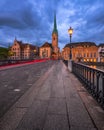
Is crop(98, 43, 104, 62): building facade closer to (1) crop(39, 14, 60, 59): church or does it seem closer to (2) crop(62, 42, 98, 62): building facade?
(2) crop(62, 42, 98, 62): building facade

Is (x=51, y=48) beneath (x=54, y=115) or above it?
above

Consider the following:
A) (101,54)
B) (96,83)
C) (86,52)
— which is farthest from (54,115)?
(86,52)

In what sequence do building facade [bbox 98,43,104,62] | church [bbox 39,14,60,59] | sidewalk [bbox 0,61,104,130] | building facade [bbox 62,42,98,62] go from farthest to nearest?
church [bbox 39,14,60,59] → building facade [bbox 62,42,98,62] → building facade [bbox 98,43,104,62] → sidewalk [bbox 0,61,104,130]

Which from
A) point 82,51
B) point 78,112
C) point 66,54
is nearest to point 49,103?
point 78,112

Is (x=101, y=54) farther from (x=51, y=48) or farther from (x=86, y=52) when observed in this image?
(x=51, y=48)

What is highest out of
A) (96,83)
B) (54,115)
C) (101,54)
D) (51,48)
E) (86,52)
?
(51,48)

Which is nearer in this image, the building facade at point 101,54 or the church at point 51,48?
the building facade at point 101,54

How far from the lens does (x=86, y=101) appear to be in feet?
18.7

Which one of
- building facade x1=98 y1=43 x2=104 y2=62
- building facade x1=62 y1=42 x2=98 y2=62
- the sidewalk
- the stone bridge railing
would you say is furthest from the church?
the sidewalk

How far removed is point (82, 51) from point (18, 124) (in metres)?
Answer: 107

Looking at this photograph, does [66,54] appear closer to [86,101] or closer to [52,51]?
[52,51]

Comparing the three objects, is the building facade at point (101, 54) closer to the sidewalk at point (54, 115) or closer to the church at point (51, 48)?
the church at point (51, 48)

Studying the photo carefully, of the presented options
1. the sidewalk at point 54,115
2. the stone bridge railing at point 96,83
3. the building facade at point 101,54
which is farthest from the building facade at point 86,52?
the sidewalk at point 54,115

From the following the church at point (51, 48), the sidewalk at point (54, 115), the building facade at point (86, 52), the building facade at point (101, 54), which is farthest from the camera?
the church at point (51, 48)
